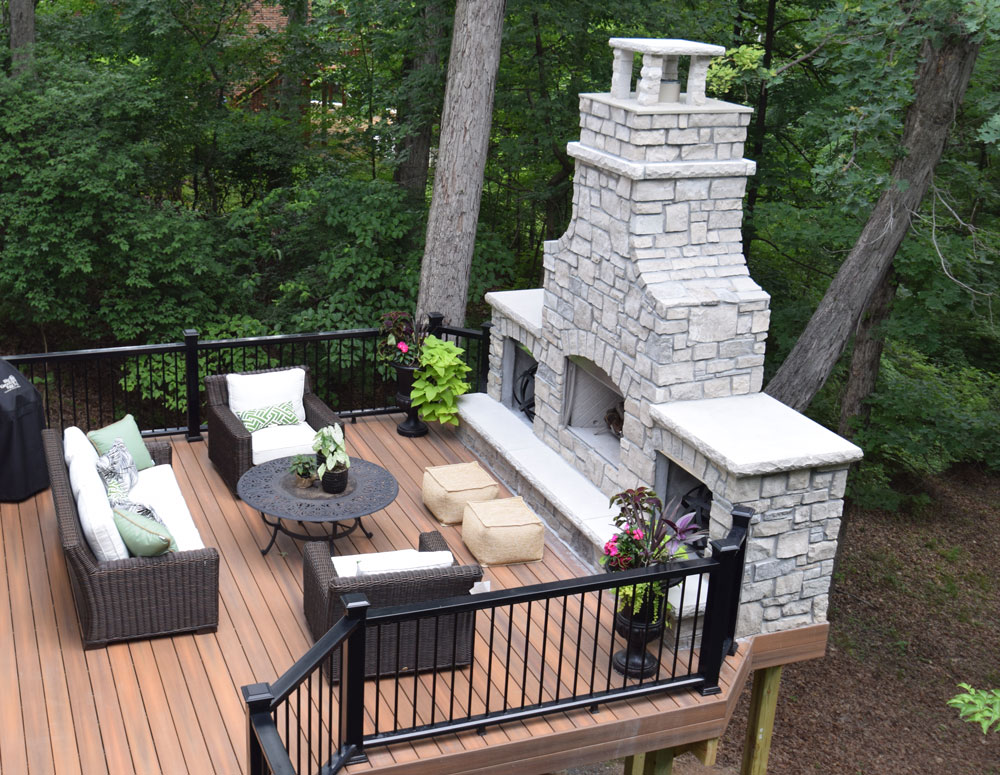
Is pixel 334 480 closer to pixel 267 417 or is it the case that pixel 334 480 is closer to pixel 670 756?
pixel 267 417

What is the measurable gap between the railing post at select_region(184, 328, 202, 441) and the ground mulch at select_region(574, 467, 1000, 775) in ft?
16.8

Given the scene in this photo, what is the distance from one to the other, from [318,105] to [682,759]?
30.7ft

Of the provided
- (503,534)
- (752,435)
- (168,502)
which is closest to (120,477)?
(168,502)

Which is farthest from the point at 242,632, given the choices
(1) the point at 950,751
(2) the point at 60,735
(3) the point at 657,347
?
(1) the point at 950,751

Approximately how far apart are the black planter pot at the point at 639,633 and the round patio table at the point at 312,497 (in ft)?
5.60

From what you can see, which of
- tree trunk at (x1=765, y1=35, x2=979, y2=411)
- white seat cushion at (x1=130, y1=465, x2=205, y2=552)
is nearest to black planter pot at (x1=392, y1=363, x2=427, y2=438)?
white seat cushion at (x1=130, y1=465, x2=205, y2=552)

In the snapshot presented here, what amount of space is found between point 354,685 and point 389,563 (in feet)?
3.61

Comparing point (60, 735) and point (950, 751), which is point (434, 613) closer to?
point (60, 735)

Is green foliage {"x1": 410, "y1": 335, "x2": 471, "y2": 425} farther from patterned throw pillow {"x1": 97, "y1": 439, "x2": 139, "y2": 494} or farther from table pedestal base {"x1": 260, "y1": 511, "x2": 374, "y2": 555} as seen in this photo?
patterned throw pillow {"x1": 97, "y1": 439, "x2": 139, "y2": 494}

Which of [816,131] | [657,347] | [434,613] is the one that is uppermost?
[816,131]

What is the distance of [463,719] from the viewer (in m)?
4.97

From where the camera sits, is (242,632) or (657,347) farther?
(657,347)

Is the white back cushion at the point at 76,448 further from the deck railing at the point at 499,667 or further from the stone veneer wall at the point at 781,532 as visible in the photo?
the stone veneer wall at the point at 781,532

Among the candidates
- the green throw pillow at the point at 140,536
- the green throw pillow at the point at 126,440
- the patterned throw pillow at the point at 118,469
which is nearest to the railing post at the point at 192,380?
the green throw pillow at the point at 126,440
